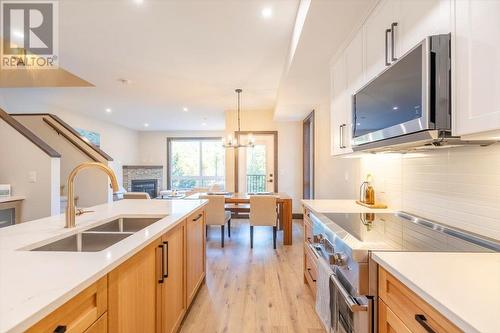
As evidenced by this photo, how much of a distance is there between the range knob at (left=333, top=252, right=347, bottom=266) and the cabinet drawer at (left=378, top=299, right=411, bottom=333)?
0.25 meters

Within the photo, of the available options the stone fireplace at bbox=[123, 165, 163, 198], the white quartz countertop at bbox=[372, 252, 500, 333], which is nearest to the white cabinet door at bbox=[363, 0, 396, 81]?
the white quartz countertop at bbox=[372, 252, 500, 333]

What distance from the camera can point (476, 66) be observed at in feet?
2.95

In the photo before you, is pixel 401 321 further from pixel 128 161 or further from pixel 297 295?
pixel 128 161

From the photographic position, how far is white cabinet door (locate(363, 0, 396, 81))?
4.82 feet

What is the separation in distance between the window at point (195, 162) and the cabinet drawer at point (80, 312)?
27.0ft

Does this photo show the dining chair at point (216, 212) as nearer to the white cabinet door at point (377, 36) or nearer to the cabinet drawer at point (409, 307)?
the white cabinet door at point (377, 36)

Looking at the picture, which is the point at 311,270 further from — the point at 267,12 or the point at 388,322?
the point at 267,12

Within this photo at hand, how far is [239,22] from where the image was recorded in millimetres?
2371

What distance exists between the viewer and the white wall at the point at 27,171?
9.61 feet

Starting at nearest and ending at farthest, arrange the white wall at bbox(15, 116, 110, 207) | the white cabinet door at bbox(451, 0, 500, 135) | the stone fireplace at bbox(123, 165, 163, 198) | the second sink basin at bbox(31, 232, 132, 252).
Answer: the white cabinet door at bbox(451, 0, 500, 135)
the second sink basin at bbox(31, 232, 132, 252)
the white wall at bbox(15, 116, 110, 207)
the stone fireplace at bbox(123, 165, 163, 198)

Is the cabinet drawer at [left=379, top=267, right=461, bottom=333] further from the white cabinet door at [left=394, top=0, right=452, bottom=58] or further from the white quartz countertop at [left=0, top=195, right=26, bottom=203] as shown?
the white quartz countertop at [left=0, top=195, right=26, bottom=203]

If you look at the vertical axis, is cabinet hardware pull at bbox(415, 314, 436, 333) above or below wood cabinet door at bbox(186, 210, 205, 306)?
above

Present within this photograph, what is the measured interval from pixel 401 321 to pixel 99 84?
496 centimetres

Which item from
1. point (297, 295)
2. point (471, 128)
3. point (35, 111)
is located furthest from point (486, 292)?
point (35, 111)
